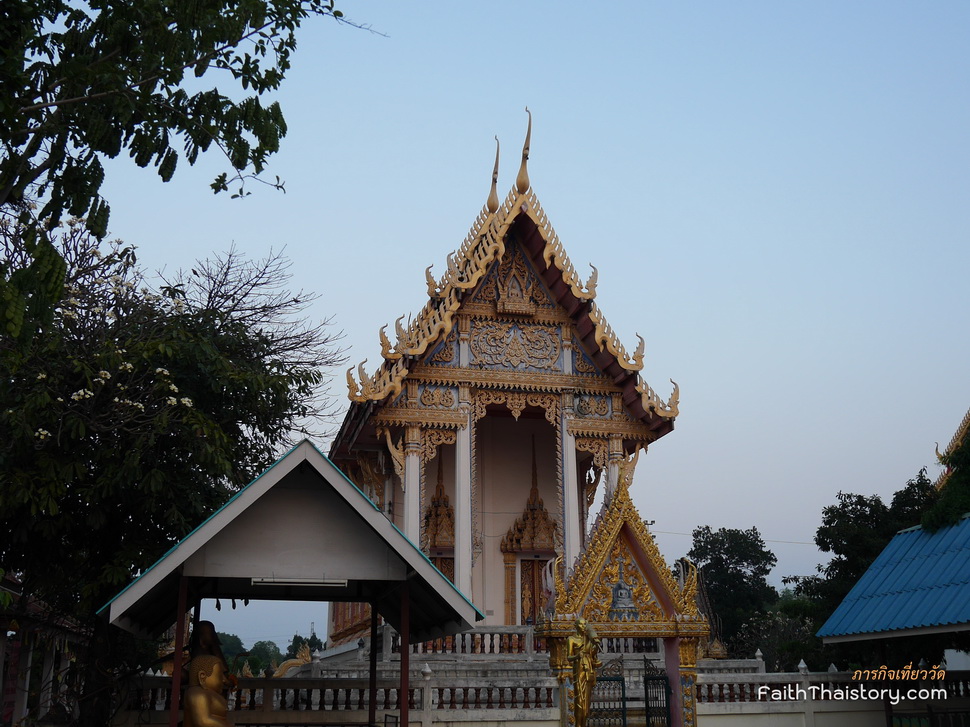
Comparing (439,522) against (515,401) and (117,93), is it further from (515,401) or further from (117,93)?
(117,93)

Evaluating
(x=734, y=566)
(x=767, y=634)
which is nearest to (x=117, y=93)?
(x=767, y=634)

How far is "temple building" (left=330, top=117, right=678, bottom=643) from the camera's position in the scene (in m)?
14.3

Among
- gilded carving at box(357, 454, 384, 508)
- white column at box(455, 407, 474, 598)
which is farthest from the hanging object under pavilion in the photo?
gilded carving at box(357, 454, 384, 508)

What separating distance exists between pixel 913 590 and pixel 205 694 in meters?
7.49

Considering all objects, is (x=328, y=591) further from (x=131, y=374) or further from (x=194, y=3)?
(x=194, y=3)

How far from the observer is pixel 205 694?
5.93 m

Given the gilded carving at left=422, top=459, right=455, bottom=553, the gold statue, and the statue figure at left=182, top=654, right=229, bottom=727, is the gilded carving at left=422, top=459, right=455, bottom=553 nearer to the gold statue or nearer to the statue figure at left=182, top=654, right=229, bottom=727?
the gold statue

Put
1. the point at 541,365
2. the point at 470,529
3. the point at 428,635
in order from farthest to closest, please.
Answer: the point at 541,365 → the point at 470,529 → the point at 428,635

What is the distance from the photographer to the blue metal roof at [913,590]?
923cm

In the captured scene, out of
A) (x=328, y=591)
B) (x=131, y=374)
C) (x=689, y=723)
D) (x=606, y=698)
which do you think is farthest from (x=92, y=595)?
(x=689, y=723)

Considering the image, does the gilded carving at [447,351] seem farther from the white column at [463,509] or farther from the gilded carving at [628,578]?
the gilded carving at [628,578]

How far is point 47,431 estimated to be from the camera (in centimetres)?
888

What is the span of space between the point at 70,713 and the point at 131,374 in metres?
3.36

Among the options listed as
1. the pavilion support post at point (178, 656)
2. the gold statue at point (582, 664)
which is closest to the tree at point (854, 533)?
the gold statue at point (582, 664)
